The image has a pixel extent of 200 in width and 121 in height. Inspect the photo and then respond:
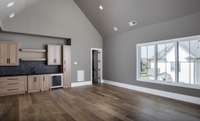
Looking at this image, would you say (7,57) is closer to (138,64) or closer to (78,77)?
(78,77)

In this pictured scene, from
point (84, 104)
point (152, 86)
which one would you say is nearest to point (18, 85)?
point (84, 104)

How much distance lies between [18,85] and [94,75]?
405 cm

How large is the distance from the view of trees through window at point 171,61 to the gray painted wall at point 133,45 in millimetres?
276

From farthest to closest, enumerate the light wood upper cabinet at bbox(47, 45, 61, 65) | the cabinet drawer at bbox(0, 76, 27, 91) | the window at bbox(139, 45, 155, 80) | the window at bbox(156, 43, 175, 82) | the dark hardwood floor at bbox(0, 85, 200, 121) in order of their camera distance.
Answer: the light wood upper cabinet at bbox(47, 45, 61, 65) → the window at bbox(139, 45, 155, 80) → the cabinet drawer at bbox(0, 76, 27, 91) → the window at bbox(156, 43, 175, 82) → the dark hardwood floor at bbox(0, 85, 200, 121)

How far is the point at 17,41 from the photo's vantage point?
5.81m

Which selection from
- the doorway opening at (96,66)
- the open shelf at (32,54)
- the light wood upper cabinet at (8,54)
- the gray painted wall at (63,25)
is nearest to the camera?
the light wood upper cabinet at (8,54)

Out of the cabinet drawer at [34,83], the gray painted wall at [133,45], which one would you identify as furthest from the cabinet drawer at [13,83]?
the gray painted wall at [133,45]

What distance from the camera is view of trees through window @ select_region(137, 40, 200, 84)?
14.1ft

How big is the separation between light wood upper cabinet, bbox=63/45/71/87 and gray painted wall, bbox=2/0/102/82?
321 mm

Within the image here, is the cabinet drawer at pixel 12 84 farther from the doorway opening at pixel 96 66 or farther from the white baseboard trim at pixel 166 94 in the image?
the white baseboard trim at pixel 166 94

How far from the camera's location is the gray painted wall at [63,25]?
5.64 meters

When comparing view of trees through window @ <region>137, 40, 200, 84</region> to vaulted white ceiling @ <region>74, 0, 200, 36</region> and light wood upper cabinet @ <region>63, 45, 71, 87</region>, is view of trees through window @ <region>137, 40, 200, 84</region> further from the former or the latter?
light wood upper cabinet @ <region>63, 45, 71, 87</region>

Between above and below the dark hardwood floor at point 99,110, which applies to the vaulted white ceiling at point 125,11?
above

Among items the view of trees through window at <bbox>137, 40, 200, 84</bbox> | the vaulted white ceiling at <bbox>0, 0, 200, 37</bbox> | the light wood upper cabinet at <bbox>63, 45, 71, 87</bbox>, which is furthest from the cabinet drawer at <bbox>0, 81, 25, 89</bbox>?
the view of trees through window at <bbox>137, 40, 200, 84</bbox>
